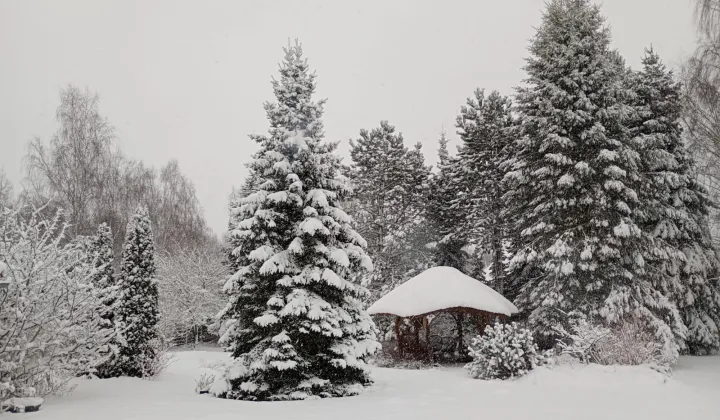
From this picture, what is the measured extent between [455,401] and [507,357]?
4437mm

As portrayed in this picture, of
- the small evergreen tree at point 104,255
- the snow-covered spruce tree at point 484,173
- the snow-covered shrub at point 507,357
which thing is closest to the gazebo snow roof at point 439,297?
the snow-covered shrub at point 507,357

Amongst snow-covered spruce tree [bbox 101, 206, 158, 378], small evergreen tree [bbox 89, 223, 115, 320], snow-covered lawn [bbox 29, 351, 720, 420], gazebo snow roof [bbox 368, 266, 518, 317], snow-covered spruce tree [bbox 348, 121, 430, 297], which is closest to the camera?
snow-covered lawn [bbox 29, 351, 720, 420]

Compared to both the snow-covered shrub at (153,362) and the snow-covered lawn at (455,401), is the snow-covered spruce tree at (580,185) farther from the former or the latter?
the snow-covered shrub at (153,362)

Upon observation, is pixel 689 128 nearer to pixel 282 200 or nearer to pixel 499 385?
pixel 499 385

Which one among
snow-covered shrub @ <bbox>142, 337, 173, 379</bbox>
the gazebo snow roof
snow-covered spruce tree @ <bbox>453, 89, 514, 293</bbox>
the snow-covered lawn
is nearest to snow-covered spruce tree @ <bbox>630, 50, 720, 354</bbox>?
the snow-covered lawn

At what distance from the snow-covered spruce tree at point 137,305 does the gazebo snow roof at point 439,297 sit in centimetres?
766

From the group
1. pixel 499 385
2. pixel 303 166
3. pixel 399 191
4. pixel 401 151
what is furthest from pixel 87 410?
pixel 401 151

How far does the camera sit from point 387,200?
102 ft

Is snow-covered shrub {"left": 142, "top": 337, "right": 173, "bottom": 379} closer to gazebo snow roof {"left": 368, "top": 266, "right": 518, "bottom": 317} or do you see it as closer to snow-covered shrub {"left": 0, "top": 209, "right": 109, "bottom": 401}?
snow-covered shrub {"left": 0, "top": 209, "right": 109, "bottom": 401}

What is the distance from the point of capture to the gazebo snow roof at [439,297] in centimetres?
1883

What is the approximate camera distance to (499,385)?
13172 millimetres

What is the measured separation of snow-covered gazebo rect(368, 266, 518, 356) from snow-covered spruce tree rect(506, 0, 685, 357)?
144 cm

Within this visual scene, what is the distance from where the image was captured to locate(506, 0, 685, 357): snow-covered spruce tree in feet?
54.5

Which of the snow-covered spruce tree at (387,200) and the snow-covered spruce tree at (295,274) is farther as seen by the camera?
the snow-covered spruce tree at (387,200)
